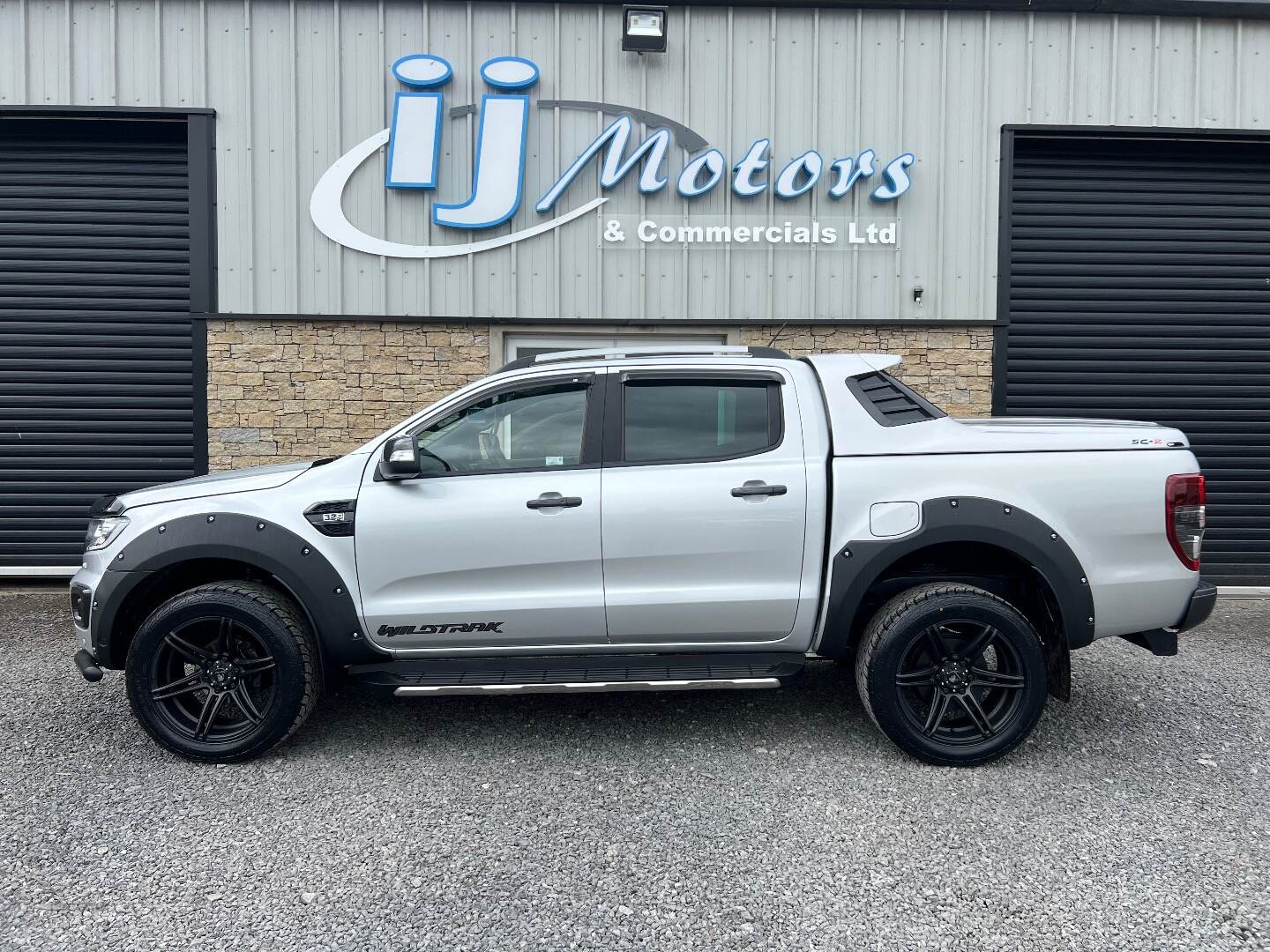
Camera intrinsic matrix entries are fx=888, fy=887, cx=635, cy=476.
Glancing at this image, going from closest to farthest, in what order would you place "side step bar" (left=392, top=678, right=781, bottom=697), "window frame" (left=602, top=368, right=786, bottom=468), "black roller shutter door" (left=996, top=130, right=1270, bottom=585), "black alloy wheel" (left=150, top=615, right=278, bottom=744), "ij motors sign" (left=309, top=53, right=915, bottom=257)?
"side step bar" (left=392, top=678, right=781, bottom=697)
"black alloy wheel" (left=150, top=615, right=278, bottom=744)
"window frame" (left=602, top=368, right=786, bottom=468)
"ij motors sign" (left=309, top=53, right=915, bottom=257)
"black roller shutter door" (left=996, top=130, right=1270, bottom=585)

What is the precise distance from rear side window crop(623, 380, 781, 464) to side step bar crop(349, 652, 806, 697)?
0.92m

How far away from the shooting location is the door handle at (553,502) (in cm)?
390

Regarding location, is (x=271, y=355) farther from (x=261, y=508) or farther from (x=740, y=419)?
(x=740, y=419)

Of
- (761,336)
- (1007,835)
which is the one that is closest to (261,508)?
(1007,835)

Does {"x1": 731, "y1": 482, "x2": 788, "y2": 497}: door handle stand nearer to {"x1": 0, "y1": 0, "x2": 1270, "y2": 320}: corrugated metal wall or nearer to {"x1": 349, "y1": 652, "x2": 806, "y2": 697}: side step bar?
{"x1": 349, "y1": 652, "x2": 806, "y2": 697}: side step bar

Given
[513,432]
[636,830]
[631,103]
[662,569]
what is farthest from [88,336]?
[636,830]

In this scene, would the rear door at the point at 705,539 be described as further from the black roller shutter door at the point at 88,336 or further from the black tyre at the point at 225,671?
the black roller shutter door at the point at 88,336

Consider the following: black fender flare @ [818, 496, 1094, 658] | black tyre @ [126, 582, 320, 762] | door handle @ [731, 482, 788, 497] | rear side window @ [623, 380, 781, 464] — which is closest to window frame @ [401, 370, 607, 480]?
rear side window @ [623, 380, 781, 464]

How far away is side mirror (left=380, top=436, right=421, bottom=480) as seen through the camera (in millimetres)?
3830

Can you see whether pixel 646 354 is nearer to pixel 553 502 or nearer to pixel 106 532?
pixel 553 502

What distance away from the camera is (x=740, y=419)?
4.12 meters

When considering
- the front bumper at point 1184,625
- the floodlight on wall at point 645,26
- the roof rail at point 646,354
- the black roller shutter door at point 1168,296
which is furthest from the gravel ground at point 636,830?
the floodlight on wall at point 645,26

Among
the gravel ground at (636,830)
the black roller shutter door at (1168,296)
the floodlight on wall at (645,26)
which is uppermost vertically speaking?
the floodlight on wall at (645,26)

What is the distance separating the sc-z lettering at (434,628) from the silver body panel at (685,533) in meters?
0.02
